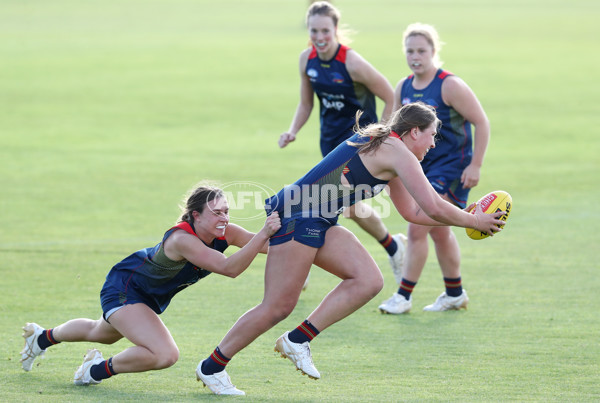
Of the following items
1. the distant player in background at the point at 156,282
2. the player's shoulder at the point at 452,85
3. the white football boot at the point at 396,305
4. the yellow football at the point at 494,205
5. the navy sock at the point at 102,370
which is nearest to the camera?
the distant player in background at the point at 156,282

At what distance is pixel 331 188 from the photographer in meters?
4.84

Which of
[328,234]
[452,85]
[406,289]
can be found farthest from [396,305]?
[328,234]

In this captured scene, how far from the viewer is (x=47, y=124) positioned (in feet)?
57.2

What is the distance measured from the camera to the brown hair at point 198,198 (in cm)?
489

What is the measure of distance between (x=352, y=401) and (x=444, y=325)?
5.93 feet

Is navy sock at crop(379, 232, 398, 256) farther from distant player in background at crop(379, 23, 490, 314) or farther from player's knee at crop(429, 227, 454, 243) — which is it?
player's knee at crop(429, 227, 454, 243)

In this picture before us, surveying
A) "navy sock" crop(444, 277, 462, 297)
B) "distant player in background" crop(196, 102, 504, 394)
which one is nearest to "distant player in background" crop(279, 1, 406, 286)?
"navy sock" crop(444, 277, 462, 297)

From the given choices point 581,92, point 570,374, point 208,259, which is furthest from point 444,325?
point 581,92

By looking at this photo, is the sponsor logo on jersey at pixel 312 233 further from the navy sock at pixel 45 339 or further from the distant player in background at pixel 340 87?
the distant player in background at pixel 340 87

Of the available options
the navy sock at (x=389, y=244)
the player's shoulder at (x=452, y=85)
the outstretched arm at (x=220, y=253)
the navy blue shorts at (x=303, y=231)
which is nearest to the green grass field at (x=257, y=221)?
the navy sock at (x=389, y=244)

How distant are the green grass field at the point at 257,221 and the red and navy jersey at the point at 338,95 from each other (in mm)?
1325

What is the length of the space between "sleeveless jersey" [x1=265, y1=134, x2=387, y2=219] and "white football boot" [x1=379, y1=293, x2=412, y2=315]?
1.93 meters

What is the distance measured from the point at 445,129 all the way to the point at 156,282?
8.87 ft

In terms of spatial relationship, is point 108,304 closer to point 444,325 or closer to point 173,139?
point 444,325
